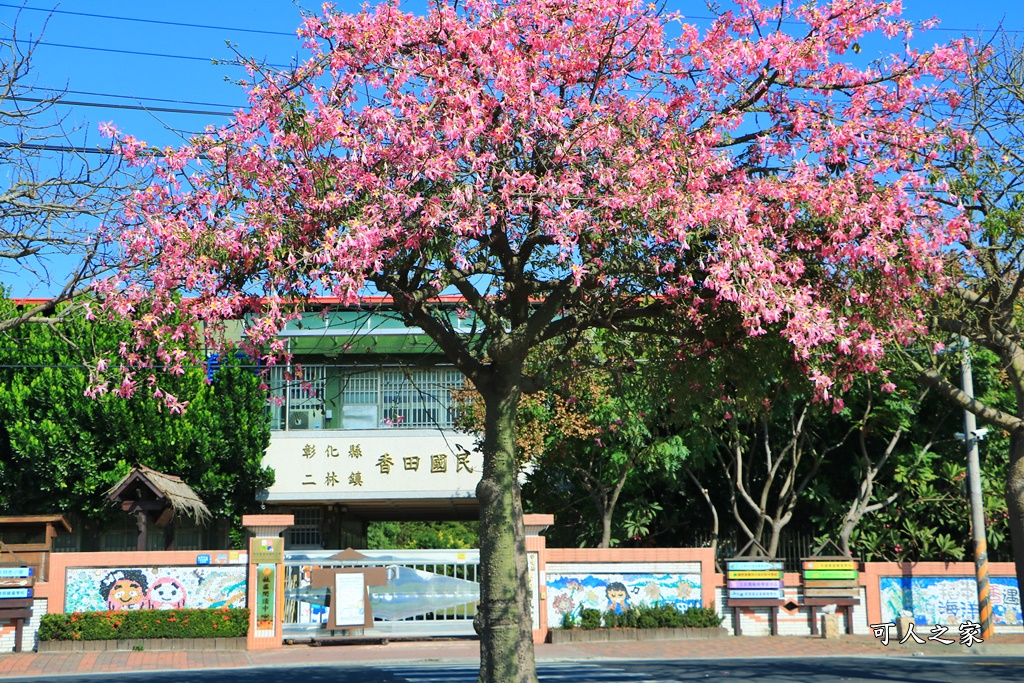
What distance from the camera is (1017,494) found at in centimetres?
1285

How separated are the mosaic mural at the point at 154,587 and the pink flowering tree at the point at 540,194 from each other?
10.9 m

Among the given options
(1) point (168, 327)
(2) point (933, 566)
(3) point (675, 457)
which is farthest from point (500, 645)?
(2) point (933, 566)

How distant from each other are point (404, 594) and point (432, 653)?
2.15 meters

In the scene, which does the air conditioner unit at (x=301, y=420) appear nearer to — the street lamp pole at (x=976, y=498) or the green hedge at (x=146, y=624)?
the green hedge at (x=146, y=624)

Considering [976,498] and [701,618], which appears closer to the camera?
[976,498]

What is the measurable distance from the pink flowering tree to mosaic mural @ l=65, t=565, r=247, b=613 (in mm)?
10864

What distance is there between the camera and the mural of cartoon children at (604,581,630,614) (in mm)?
22016

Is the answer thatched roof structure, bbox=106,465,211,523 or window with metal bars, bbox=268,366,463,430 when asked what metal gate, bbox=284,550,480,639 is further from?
window with metal bars, bbox=268,366,463,430

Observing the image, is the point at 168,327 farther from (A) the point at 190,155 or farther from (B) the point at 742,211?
(B) the point at 742,211

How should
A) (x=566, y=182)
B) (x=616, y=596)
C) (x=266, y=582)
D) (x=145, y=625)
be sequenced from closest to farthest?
(x=566, y=182) < (x=145, y=625) < (x=266, y=582) < (x=616, y=596)

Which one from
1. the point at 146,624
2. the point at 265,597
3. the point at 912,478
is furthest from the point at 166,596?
the point at 912,478

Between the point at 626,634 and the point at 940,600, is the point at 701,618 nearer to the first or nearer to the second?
the point at 626,634

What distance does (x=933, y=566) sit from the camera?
23094 millimetres

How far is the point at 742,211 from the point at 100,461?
19.3 m
